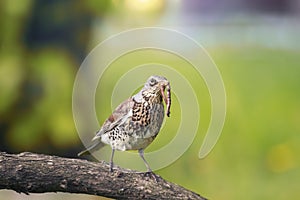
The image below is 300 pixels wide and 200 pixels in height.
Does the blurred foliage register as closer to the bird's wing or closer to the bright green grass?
the bright green grass

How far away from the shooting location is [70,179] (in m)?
0.78

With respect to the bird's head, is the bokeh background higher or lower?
higher

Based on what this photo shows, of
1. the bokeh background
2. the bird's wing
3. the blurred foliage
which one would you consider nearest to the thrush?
the bird's wing

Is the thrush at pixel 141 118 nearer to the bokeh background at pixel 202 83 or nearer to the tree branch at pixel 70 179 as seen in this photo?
the tree branch at pixel 70 179

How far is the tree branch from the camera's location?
0.78 m

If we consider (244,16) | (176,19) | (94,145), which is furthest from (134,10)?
(94,145)

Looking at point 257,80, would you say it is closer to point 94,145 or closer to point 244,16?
point 244,16

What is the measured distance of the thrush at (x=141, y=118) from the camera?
738 millimetres

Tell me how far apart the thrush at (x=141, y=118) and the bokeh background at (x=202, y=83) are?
0.84 ft

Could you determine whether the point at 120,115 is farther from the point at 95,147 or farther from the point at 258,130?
the point at 258,130

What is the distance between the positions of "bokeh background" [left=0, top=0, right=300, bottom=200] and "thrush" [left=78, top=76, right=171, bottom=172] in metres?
0.26

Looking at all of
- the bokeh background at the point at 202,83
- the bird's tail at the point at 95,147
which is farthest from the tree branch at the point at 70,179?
the bokeh background at the point at 202,83

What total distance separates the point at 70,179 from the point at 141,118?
11 cm

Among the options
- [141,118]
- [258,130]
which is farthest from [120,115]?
[258,130]
